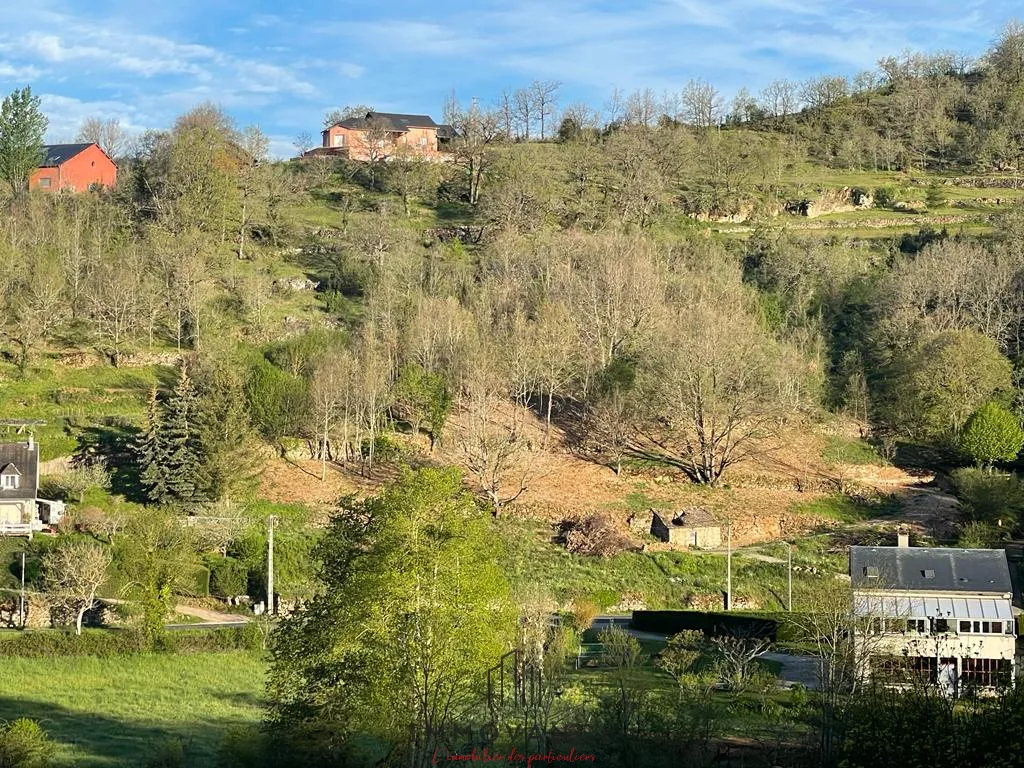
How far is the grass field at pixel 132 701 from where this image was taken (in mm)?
22859

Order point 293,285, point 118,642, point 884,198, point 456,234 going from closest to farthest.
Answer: point 118,642 < point 293,285 < point 456,234 < point 884,198

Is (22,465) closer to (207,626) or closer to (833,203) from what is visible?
(207,626)

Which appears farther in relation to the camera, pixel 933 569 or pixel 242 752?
pixel 933 569

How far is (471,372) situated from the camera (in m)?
51.5

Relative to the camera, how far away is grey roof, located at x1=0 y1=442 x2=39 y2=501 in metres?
41.9

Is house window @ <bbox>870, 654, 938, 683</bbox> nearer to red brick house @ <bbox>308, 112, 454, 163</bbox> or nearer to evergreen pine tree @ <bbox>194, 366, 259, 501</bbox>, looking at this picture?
evergreen pine tree @ <bbox>194, 366, 259, 501</bbox>

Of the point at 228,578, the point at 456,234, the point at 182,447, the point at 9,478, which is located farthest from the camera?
the point at 456,234

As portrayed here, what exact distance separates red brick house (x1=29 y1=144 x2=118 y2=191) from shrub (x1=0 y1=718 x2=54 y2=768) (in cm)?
6666

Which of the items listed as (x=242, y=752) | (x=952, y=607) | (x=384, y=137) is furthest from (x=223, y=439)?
(x=384, y=137)

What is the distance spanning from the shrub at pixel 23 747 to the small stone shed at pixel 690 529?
30.5m

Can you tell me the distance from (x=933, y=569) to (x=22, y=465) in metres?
33.0

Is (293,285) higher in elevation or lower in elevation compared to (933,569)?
higher

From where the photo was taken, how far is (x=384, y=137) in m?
95.1

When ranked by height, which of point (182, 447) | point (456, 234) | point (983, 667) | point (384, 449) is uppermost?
point (456, 234)
